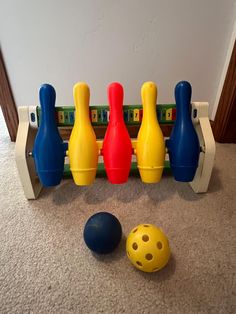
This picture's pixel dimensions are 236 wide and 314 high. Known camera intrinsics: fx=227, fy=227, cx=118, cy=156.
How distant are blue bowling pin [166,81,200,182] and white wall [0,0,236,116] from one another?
35 centimetres

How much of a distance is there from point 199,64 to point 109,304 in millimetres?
900

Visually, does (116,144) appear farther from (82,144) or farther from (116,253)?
(116,253)

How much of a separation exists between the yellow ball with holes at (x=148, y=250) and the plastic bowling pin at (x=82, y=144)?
223 millimetres

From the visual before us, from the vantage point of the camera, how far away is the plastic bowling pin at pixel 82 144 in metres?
0.61

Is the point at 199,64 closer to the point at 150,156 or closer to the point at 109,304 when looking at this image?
the point at 150,156

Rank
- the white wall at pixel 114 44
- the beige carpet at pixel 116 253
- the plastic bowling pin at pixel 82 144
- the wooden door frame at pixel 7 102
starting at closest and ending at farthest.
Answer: the beige carpet at pixel 116 253, the plastic bowling pin at pixel 82 144, the white wall at pixel 114 44, the wooden door frame at pixel 7 102

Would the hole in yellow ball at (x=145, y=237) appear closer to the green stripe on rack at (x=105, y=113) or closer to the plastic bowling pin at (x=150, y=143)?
the plastic bowling pin at (x=150, y=143)

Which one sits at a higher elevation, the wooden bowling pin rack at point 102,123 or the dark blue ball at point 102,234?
the wooden bowling pin rack at point 102,123

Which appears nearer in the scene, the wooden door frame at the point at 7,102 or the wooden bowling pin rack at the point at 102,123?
the wooden bowling pin rack at the point at 102,123

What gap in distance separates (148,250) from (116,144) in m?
0.28

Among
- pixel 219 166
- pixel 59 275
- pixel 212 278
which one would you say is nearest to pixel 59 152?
pixel 59 275

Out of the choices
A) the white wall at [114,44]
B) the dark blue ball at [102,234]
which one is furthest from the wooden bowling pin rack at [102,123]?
the white wall at [114,44]

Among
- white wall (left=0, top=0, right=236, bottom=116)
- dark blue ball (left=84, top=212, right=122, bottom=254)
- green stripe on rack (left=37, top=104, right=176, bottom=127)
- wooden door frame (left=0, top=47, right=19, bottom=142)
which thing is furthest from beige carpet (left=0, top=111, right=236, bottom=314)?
white wall (left=0, top=0, right=236, bottom=116)

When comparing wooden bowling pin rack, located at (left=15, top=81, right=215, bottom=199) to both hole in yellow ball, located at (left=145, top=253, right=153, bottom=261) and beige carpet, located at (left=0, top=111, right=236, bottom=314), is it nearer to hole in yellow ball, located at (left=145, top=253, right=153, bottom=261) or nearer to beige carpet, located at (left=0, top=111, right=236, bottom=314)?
beige carpet, located at (left=0, top=111, right=236, bottom=314)
